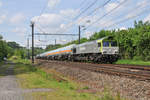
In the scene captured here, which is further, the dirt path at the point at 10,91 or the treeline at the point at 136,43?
the treeline at the point at 136,43

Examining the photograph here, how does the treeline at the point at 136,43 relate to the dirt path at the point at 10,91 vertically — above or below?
above

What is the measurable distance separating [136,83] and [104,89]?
1558 mm

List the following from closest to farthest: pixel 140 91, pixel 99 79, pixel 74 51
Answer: pixel 140 91
pixel 99 79
pixel 74 51

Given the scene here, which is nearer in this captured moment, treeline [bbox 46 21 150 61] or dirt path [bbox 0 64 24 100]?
dirt path [bbox 0 64 24 100]

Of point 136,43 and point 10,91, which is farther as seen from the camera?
point 136,43

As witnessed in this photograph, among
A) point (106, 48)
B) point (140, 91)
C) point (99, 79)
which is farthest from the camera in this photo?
point (106, 48)

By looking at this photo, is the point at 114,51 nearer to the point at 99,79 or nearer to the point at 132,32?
the point at 99,79

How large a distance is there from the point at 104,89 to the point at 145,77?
2182 millimetres

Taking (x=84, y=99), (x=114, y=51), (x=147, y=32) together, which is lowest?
(x=84, y=99)

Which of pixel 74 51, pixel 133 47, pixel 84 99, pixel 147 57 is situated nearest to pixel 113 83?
pixel 84 99

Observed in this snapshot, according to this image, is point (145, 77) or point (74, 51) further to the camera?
point (74, 51)

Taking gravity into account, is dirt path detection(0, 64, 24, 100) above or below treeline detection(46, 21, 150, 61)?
below

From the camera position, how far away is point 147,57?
116 ft

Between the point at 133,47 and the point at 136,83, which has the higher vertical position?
the point at 133,47
